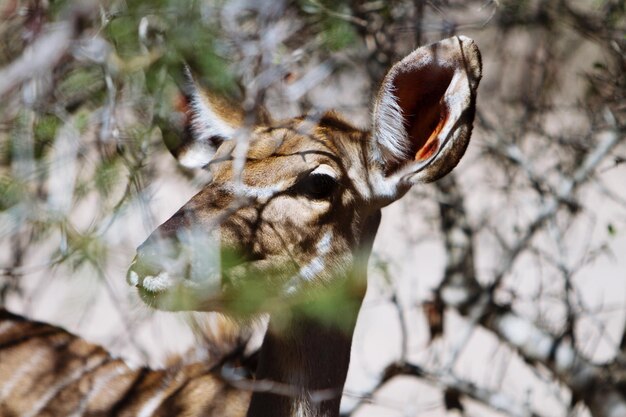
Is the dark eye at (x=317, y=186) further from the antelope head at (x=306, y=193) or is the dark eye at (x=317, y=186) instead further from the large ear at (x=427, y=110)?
the large ear at (x=427, y=110)

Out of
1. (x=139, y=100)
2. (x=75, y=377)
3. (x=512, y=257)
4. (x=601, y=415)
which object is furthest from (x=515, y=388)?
(x=139, y=100)

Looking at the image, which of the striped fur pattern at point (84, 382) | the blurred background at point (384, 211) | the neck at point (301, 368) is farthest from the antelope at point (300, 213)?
the striped fur pattern at point (84, 382)

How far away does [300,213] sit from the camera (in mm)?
2783

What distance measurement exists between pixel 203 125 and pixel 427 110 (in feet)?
2.58

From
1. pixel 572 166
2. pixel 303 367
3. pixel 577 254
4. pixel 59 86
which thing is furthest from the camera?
pixel 577 254

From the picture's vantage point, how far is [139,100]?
10.9ft

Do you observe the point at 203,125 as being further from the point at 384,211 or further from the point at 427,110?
the point at 384,211

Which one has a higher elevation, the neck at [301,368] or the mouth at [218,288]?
the mouth at [218,288]

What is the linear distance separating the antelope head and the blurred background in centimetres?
13

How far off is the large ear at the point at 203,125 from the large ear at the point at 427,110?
54 centimetres

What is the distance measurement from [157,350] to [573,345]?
235 centimetres

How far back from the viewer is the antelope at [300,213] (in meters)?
2.58

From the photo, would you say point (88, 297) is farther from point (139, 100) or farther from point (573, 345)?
point (573, 345)

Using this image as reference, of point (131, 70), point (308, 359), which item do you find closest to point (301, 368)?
point (308, 359)
